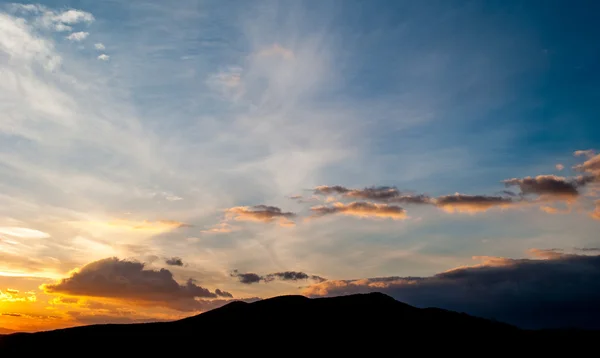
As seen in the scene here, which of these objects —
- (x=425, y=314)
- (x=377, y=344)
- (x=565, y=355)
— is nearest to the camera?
(x=565, y=355)

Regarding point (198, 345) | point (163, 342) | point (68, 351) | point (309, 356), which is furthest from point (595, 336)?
point (68, 351)

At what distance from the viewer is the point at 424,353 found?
A: 8950 centimetres

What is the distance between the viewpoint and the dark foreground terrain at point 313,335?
9400 centimetres

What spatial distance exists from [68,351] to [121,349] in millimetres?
9603

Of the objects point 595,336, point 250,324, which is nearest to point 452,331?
point 595,336

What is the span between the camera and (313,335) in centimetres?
10050

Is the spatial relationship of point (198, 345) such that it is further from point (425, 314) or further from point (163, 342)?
point (425, 314)

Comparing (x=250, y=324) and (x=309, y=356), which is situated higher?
(x=250, y=324)

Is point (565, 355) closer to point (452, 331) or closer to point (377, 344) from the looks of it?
point (452, 331)

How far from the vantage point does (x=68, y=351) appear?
320 feet

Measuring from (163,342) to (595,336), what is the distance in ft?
265

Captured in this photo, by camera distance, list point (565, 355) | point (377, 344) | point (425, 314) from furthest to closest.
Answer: point (425, 314), point (377, 344), point (565, 355)

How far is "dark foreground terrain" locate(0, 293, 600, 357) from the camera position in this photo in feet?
308

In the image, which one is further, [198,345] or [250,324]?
[250,324]
